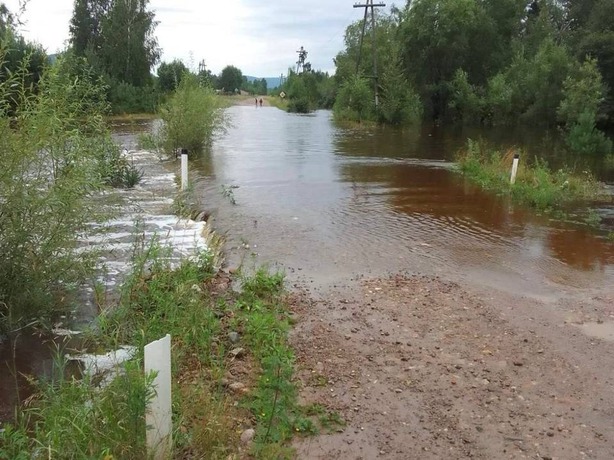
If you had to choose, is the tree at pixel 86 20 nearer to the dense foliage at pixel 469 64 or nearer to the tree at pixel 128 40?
the tree at pixel 128 40

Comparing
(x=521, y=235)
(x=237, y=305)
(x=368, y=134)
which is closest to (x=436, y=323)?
(x=237, y=305)

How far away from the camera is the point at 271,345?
5555mm

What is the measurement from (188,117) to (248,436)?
15.4 metres

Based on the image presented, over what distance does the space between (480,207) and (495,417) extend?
919 cm

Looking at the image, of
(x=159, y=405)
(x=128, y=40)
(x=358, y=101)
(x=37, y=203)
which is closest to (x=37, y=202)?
(x=37, y=203)

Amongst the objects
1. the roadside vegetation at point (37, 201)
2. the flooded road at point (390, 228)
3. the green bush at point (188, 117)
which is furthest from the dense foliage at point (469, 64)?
the roadside vegetation at point (37, 201)

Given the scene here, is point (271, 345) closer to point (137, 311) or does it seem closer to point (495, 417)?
point (137, 311)

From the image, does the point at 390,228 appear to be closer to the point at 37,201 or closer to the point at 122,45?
the point at 37,201

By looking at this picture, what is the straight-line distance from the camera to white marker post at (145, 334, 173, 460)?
A: 3.50m

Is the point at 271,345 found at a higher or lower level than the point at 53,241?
lower

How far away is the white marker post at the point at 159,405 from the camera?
350cm

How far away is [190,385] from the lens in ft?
15.6

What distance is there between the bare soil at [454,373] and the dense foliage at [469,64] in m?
30.4

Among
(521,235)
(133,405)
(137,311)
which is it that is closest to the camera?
(133,405)
